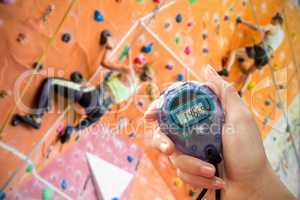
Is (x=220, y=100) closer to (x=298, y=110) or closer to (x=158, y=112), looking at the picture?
(x=158, y=112)

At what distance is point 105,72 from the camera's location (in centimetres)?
148

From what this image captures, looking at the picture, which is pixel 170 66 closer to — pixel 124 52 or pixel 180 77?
pixel 180 77

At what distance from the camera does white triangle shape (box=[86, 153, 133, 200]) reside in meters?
1.41

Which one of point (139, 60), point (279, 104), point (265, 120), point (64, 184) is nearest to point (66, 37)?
point (139, 60)

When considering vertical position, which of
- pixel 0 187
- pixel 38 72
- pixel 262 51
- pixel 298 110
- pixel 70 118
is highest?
pixel 262 51

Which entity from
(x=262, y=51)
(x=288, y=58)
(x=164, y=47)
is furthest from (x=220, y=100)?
(x=288, y=58)

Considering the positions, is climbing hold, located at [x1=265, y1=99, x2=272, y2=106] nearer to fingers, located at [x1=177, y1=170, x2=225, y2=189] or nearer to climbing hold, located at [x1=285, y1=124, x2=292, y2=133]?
climbing hold, located at [x1=285, y1=124, x2=292, y2=133]

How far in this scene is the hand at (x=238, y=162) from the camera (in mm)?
746

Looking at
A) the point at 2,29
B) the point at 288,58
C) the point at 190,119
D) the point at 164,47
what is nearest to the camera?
the point at 190,119

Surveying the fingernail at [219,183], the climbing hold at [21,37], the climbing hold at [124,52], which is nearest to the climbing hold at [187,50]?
the climbing hold at [124,52]

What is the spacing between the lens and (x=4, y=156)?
1.19 m

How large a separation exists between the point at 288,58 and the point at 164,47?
1073mm

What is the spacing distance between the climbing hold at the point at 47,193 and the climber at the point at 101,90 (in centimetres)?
24

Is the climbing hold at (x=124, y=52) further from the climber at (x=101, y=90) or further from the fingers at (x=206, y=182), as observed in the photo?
the fingers at (x=206, y=182)
